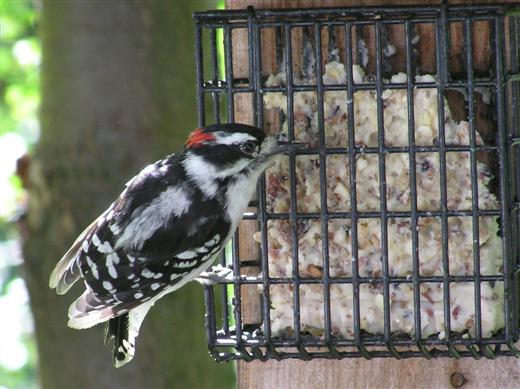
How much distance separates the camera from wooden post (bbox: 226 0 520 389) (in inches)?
143

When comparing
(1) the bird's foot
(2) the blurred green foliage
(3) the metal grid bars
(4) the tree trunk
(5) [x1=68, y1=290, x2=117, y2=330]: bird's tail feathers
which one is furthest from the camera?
(2) the blurred green foliage

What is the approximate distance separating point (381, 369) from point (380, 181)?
73 centimetres

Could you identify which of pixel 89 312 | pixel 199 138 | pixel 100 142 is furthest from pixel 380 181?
pixel 100 142

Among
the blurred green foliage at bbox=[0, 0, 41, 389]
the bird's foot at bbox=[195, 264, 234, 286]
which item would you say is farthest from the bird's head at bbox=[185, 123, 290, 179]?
the blurred green foliage at bbox=[0, 0, 41, 389]

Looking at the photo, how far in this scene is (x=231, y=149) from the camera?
11.9ft

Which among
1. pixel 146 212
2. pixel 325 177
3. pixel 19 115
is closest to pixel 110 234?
pixel 146 212

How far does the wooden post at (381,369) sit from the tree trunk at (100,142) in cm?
153

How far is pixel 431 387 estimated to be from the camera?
3.73 m

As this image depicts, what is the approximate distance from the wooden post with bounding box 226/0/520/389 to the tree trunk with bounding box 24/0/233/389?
1.53 m

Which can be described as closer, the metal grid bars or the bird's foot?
the metal grid bars

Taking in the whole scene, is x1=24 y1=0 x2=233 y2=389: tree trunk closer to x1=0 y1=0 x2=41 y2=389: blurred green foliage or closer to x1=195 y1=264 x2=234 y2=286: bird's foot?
x1=195 y1=264 x2=234 y2=286: bird's foot

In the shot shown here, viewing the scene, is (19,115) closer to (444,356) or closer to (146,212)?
(146,212)

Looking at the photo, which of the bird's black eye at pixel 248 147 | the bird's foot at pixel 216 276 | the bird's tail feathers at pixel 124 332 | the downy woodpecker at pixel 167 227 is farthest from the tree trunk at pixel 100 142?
the bird's black eye at pixel 248 147

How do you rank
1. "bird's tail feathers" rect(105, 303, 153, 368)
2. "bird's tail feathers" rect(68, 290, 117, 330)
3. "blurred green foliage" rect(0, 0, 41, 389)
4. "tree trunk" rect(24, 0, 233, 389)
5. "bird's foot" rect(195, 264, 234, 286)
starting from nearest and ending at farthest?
1. "bird's foot" rect(195, 264, 234, 286)
2. "bird's tail feathers" rect(68, 290, 117, 330)
3. "bird's tail feathers" rect(105, 303, 153, 368)
4. "tree trunk" rect(24, 0, 233, 389)
5. "blurred green foliage" rect(0, 0, 41, 389)
